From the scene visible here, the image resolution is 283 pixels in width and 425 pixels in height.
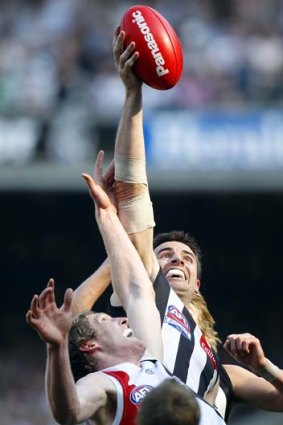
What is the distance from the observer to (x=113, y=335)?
5.21 meters

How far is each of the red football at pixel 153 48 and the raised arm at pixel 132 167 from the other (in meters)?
0.05

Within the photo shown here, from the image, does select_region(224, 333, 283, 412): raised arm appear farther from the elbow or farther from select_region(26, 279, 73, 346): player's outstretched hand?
select_region(26, 279, 73, 346): player's outstretched hand

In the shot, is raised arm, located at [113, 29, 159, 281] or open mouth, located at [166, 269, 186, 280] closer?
raised arm, located at [113, 29, 159, 281]

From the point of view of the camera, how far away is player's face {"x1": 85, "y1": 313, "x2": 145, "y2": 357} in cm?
516

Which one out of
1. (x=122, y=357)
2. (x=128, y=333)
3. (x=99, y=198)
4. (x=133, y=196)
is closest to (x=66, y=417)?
(x=122, y=357)

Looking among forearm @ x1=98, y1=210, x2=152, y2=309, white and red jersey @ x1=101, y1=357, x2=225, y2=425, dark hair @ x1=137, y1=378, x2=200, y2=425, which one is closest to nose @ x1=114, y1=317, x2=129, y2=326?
forearm @ x1=98, y1=210, x2=152, y2=309

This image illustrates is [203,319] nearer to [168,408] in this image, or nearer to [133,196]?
[133,196]

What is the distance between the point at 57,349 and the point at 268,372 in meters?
1.55

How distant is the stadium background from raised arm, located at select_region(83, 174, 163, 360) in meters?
7.90

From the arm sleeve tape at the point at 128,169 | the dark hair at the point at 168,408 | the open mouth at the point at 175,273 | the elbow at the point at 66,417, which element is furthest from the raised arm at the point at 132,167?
the dark hair at the point at 168,408

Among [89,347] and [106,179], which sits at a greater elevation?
[106,179]

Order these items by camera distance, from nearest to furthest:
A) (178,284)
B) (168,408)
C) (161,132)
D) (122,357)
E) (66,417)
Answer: (168,408) < (66,417) < (122,357) < (178,284) < (161,132)

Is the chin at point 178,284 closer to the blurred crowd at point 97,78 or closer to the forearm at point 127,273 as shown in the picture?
the forearm at point 127,273

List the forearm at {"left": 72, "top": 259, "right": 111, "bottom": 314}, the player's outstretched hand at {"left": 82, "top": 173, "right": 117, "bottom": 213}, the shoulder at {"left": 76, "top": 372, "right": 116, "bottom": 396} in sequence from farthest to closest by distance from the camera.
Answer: the forearm at {"left": 72, "top": 259, "right": 111, "bottom": 314}
the player's outstretched hand at {"left": 82, "top": 173, "right": 117, "bottom": 213}
the shoulder at {"left": 76, "top": 372, "right": 116, "bottom": 396}
